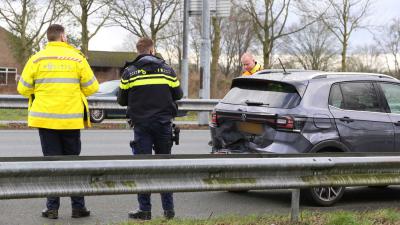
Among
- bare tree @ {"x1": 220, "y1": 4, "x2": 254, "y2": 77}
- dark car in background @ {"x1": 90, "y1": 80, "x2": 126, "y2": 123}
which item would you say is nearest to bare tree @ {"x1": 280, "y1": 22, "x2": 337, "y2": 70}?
bare tree @ {"x1": 220, "y1": 4, "x2": 254, "y2": 77}

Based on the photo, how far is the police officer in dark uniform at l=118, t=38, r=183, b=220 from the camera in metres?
6.39

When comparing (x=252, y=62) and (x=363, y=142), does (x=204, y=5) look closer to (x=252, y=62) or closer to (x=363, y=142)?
(x=252, y=62)

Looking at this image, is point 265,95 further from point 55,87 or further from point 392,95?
point 55,87

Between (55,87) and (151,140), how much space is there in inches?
43.7

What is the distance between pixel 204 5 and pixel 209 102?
3846 mm

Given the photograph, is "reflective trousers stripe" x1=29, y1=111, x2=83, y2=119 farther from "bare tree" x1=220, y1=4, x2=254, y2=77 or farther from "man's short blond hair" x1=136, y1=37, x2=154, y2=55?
"bare tree" x1=220, y1=4, x2=254, y2=77

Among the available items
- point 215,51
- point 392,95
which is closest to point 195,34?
point 215,51

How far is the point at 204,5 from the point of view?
19.7m

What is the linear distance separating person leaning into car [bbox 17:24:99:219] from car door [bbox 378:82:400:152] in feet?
13.0

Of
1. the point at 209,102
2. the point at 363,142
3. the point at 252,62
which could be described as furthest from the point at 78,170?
the point at 209,102

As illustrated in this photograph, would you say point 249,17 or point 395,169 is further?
point 249,17

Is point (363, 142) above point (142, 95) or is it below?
below

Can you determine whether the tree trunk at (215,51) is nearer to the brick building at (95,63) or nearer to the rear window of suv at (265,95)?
the brick building at (95,63)

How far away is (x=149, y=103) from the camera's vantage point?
6383 millimetres
